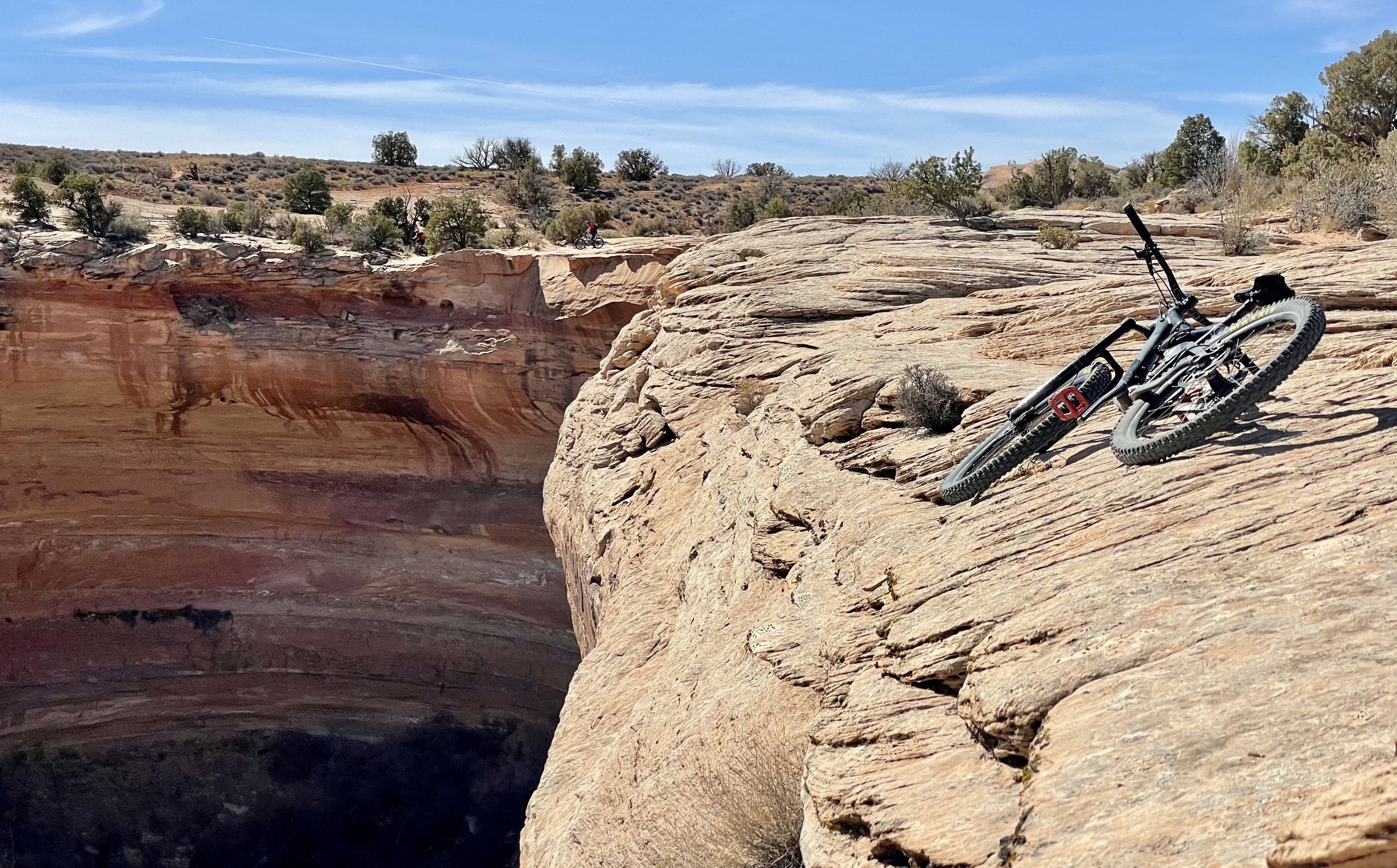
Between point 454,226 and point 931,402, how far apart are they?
1640 centimetres

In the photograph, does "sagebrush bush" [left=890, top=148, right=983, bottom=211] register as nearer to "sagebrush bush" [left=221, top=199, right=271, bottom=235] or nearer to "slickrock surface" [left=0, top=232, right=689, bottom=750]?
"slickrock surface" [left=0, top=232, right=689, bottom=750]

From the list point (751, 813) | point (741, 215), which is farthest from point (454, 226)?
point (751, 813)

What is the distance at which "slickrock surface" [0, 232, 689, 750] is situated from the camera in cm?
1930

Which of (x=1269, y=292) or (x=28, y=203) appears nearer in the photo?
(x=1269, y=292)

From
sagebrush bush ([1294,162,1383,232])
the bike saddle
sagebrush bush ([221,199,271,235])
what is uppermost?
sagebrush bush ([221,199,271,235])

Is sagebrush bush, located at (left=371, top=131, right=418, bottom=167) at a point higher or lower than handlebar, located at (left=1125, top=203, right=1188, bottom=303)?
higher

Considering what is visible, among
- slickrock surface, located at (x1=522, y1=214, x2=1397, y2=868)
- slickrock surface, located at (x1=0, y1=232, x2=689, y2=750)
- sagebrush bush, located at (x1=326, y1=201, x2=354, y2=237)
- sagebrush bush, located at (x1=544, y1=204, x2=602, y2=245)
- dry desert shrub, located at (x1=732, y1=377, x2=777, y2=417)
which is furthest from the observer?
sagebrush bush, located at (x1=544, y1=204, x2=602, y2=245)

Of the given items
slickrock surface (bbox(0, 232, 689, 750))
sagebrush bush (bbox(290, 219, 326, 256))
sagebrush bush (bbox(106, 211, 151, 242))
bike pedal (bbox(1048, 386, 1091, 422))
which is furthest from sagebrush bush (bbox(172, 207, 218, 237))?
bike pedal (bbox(1048, 386, 1091, 422))

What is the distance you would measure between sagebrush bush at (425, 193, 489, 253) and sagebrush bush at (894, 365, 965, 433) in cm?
1554

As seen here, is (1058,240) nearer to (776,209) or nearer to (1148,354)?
(1148,354)

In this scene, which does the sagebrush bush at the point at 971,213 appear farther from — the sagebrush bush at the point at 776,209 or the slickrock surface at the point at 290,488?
the sagebrush bush at the point at 776,209

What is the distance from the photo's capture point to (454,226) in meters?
21.8

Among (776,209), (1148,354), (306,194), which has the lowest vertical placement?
(1148,354)

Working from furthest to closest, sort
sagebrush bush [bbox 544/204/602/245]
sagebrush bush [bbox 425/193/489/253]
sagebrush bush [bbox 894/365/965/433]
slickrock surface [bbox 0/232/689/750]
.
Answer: sagebrush bush [bbox 544/204/602/245] < sagebrush bush [bbox 425/193/489/253] < slickrock surface [bbox 0/232/689/750] < sagebrush bush [bbox 894/365/965/433]
